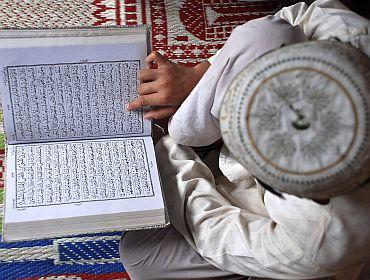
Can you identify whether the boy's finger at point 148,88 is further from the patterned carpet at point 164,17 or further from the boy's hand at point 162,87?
the patterned carpet at point 164,17

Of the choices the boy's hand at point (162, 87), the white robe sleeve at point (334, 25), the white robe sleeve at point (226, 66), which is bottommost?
the boy's hand at point (162, 87)

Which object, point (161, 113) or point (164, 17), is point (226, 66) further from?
point (164, 17)

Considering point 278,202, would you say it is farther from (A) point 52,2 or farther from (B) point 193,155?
(A) point 52,2

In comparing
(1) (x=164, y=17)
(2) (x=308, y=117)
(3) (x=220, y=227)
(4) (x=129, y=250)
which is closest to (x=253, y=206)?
(3) (x=220, y=227)

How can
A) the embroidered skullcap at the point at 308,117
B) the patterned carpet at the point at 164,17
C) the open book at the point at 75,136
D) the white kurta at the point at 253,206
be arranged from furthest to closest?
the patterned carpet at the point at 164,17 < the open book at the point at 75,136 < the white kurta at the point at 253,206 < the embroidered skullcap at the point at 308,117

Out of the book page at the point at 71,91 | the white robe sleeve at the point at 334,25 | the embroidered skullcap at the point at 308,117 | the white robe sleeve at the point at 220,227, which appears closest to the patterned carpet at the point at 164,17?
the book page at the point at 71,91

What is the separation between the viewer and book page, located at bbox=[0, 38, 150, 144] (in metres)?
0.83

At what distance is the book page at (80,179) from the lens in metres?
0.79

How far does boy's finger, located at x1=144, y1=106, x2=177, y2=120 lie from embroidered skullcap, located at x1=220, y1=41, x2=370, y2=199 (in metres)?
0.36

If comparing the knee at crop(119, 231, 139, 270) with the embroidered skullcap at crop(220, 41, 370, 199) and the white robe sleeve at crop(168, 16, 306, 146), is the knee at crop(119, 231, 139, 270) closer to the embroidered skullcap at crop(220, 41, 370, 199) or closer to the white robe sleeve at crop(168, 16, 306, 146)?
the white robe sleeve at crop(168, 16, 306, 146)

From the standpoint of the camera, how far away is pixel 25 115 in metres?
0.86

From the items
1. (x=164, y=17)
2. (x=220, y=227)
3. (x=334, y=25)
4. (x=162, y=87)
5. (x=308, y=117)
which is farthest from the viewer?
(x=164, y=17)

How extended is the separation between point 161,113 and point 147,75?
0.05 meters

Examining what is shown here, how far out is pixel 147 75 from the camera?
86 centimetres
